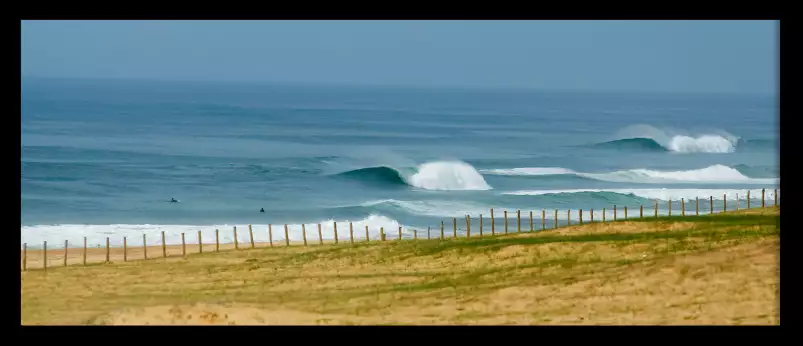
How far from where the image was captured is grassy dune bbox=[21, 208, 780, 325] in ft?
70.6

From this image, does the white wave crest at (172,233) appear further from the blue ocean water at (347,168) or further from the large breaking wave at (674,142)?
the large breaking wave at (674,142)

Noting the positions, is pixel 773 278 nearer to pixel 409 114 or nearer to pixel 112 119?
pixel 112 119

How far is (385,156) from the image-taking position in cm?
7488

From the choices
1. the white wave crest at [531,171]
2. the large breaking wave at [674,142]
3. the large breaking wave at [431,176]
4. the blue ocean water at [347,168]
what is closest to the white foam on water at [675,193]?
the blue ocean water at [347,168]

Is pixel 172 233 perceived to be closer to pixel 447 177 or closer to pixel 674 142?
pixel 447 177

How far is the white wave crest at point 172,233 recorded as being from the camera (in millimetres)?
40938

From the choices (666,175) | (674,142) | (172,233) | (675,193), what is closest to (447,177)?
(675,193)

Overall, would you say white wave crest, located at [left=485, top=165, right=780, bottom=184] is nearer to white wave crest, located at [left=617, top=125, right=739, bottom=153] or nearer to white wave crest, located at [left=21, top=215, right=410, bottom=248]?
white wave crest, located at [left=617, top=125, right=739, bottom=153]

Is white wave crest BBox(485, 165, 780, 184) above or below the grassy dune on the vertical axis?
above

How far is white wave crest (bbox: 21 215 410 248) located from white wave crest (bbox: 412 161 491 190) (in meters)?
15.0

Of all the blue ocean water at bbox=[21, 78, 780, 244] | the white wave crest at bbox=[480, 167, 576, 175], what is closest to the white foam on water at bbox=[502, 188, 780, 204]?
the blue ocean water at bbox=[21, 78, 780, 244]

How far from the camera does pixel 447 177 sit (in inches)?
2537

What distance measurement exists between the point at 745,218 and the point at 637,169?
3804 centimetres
